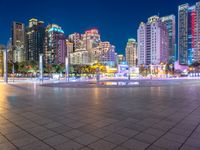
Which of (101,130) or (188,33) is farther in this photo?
(188,33)

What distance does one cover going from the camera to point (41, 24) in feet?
620

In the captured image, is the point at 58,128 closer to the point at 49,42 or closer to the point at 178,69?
the point at 178,69

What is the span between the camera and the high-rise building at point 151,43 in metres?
133

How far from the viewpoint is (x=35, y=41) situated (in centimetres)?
17388

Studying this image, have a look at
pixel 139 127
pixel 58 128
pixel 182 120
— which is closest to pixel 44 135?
pixel 58 128

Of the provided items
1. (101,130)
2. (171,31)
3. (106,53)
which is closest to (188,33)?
(171,31)

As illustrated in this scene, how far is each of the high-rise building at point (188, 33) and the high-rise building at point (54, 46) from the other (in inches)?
4317

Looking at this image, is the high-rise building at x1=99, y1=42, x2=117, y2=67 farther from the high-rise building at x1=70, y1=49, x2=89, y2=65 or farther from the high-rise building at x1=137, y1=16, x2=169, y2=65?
the high-rise building at x1=137, y1=16, x2=169, y2=65

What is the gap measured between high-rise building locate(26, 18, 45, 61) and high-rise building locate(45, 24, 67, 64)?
8.85 meters

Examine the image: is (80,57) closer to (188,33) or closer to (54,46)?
(54,46)

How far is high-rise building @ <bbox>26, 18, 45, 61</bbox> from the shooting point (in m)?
172

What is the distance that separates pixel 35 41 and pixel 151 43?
107 m

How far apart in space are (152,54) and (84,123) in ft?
441

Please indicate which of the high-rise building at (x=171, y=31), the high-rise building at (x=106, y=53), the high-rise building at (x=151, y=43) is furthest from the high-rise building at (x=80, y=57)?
the high-rise building at (x=171, y=31)
